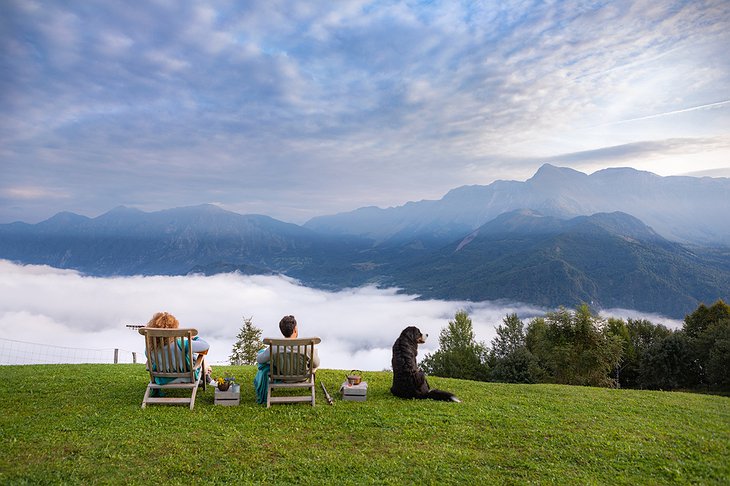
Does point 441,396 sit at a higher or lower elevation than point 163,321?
lower

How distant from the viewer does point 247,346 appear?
44.7 metres

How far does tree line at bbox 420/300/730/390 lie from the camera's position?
3312 cm

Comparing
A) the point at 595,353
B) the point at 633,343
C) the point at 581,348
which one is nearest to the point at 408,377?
the point at 595,353

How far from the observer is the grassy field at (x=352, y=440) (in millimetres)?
5008

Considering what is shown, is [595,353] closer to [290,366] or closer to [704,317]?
[704,317]

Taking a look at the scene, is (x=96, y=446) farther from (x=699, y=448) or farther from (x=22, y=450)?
(x=699, y=448)

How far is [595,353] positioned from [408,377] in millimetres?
29644

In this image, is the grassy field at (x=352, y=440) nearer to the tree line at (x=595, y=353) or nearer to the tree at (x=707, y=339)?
the tree line at (x=595, y=353)

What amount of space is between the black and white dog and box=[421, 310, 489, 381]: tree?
40.5 metres

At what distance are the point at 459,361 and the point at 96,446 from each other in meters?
49.2

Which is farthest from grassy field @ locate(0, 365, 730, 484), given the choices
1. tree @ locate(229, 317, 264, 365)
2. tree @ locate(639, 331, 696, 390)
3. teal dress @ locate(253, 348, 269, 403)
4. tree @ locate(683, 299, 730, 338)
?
tree @ locate(683, 299, 730, 338)

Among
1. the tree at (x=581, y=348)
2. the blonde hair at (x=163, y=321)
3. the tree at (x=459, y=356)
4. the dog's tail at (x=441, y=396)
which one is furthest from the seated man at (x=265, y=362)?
the tree at (x=459, y=356)

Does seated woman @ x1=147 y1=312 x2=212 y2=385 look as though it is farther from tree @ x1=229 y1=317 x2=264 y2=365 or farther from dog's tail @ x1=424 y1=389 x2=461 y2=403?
tree @ x1=229 y1=317 x2=264 y2=365

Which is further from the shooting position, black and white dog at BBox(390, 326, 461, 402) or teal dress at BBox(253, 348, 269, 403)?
black and white dog at BBox(390, 326, 461, 402)
